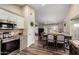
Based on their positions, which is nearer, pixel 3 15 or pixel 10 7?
pixel 3 15

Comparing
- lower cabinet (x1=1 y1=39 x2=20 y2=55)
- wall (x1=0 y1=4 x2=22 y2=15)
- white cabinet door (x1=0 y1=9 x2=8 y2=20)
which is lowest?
lower cabinet (x1=1 y1=39 x2=20 y2=55)

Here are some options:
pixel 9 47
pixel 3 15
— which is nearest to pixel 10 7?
pixel 3 15

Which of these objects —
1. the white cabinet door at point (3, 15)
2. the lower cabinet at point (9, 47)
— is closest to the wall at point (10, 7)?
the white cabinet door at point (3, 15)

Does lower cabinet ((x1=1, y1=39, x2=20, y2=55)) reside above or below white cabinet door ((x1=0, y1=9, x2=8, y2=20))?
below

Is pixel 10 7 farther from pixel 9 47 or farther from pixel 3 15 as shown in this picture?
pixel 9 47

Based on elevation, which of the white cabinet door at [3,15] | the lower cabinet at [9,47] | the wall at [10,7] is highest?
the wall at [10,7]

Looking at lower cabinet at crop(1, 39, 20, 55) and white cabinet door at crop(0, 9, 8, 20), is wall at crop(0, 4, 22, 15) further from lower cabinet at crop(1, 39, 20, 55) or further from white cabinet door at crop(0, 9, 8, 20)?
lower cabinet at crop(1, 39, 20, 55)

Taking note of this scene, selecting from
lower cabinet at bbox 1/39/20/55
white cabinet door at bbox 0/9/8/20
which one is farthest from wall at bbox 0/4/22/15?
lower cabinet at bbox 1/39/20/55

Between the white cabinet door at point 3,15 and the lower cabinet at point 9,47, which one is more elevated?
the white cabinet door at point 3,15

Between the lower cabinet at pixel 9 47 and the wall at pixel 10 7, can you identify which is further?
the wall at pixel 10 7

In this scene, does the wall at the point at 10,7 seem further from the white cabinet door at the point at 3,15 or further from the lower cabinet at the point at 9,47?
the lower cabinet at the point at 9,47
